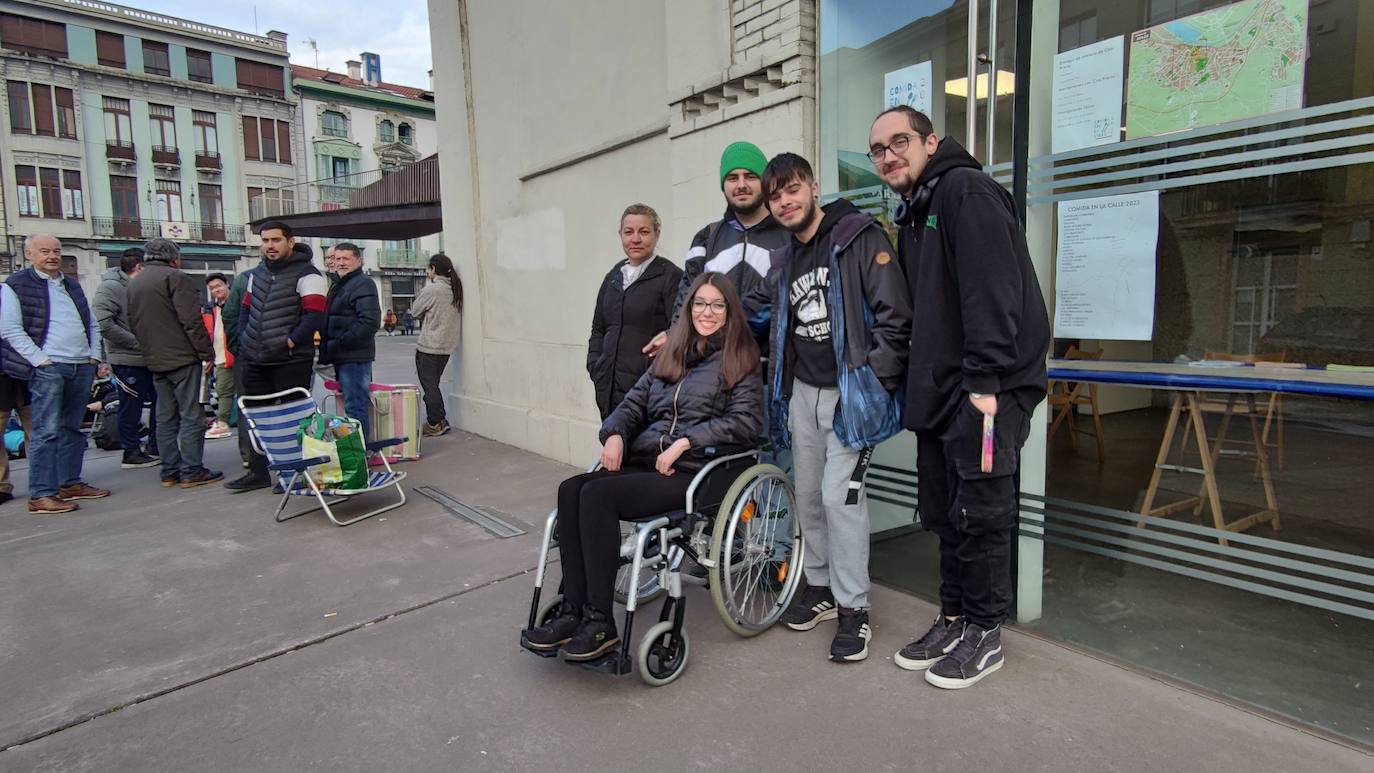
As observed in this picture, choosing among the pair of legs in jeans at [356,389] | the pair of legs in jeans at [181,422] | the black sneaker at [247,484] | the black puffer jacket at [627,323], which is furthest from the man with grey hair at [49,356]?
the black puffer jacket at [627,323]

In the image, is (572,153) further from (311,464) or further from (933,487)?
(933,487)

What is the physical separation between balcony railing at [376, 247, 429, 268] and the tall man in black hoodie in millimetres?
46507

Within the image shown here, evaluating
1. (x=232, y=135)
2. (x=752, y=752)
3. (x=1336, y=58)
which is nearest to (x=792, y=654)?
(x=752, y=752)

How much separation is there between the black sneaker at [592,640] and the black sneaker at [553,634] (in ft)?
0.12

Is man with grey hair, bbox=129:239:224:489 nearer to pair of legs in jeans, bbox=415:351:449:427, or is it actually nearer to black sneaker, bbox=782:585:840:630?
pair of legs in jeans, bbox=415:351:449:427

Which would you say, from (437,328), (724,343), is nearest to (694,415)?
(724,343)

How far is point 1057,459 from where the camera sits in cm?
349

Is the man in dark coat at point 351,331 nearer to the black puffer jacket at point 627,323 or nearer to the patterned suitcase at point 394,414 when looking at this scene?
the patterned suitcase at point 394,414

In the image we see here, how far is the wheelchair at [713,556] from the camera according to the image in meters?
2.65

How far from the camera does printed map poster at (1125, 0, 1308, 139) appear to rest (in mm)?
2525

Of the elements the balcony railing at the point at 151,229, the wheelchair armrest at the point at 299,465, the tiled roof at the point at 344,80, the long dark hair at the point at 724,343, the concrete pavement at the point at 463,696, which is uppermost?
the tiled roof at the point at 344,80

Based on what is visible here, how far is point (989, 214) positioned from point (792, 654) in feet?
6.02

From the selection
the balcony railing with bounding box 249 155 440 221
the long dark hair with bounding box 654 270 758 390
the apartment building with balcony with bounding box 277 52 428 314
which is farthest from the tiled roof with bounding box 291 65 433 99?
the long dark hair with bounding box 654 270 758 390

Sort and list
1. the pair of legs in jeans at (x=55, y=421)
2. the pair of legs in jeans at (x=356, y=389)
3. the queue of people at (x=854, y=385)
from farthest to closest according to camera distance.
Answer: the pair of legs in jeans at (x=356, y=389) < the pair of legs in jeans at (x=55, y=421) < the queue of people at (x=854, y=385)
